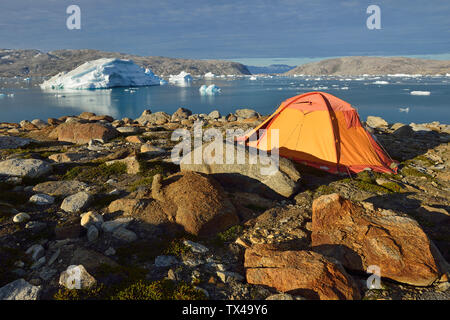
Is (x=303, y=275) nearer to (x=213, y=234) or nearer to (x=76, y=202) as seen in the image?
(x=213, y=234)

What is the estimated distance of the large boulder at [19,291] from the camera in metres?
3.84

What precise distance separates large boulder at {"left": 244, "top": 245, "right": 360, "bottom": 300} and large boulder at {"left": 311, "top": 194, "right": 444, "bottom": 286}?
74 centimetres

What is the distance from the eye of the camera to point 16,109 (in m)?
46.8

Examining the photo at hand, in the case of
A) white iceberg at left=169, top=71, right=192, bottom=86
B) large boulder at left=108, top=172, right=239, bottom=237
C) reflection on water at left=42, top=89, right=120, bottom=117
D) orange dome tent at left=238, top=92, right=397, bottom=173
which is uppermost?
white iceberg at left=169, top=71, right=192, bottom=86

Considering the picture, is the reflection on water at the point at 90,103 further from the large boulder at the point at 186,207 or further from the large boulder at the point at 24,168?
the large boulder at the point at 186,207

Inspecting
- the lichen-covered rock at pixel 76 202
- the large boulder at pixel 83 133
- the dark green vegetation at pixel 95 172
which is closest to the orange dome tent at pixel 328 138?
the dark green vegetation at pixel 95 172

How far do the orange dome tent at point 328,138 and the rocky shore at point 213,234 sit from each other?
0.89 m

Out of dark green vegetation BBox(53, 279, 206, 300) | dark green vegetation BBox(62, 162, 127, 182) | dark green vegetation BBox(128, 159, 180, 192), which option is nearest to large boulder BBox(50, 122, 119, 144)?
dark green vegetation BBox(62, 162, 127, 182)

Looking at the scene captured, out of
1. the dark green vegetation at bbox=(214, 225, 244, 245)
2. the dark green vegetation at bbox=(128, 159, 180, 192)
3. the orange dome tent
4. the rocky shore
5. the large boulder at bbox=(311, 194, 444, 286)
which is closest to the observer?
A: the rocky shore

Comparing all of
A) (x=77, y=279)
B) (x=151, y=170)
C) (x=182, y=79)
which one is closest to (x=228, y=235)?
(x=77, y=279)

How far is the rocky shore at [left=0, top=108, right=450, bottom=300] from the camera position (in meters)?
4.19

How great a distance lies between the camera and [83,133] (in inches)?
558

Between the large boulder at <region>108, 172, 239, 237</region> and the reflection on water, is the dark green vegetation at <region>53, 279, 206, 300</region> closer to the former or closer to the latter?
the large boulder at <region>108, 172, 239, 237</region>
